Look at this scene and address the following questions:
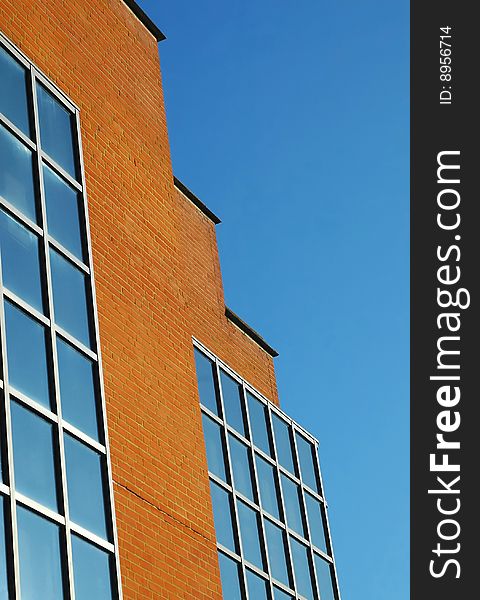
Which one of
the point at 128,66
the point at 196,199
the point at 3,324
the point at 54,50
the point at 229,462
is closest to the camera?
the point at 3,324

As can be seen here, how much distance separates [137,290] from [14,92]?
8.61ft

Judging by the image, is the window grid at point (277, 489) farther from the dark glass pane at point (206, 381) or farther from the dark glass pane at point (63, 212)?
the dark glass pane at point (63, 212)

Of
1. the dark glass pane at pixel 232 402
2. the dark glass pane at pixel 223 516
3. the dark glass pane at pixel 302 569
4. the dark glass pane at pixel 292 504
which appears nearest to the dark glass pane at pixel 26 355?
the dark glass pane at pixel 223 516

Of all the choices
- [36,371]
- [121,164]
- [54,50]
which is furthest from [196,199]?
[36,371]

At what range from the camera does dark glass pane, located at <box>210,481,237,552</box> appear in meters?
13.3

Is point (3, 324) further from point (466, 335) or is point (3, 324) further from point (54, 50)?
point (466, 335)

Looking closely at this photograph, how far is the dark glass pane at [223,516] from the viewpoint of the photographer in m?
13.3

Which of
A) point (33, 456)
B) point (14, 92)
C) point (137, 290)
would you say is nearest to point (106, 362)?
point (137, 290)

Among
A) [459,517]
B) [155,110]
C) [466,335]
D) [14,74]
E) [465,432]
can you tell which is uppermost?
[155,110]

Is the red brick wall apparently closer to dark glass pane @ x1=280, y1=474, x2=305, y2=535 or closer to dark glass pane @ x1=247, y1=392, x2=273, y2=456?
dark glass pane @ x1=247, y1=392, x2=273, y2=456

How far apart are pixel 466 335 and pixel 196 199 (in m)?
4.98

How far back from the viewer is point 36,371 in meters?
9.28

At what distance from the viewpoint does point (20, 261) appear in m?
9.56

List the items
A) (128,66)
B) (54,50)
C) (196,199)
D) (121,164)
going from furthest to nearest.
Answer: (196,199)
(128,66)
(121,164)
(54,50)
